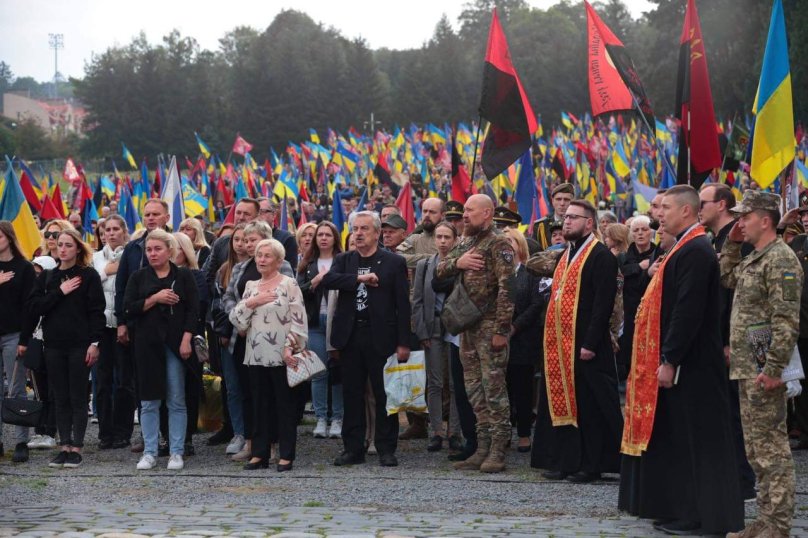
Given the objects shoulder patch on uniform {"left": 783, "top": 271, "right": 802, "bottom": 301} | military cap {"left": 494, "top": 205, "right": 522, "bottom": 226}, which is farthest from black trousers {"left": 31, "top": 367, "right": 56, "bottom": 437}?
shoulder patch on uniform {"left": 783, "top": 271, "right": 802, "bottom": 301}

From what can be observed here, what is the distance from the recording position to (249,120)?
290 ft

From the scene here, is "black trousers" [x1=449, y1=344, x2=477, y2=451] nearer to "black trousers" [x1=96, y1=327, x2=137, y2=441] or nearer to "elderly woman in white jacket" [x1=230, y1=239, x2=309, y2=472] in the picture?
"elderly woman in white jacket" [x1=230, y1=239, x2=309, y2=472]

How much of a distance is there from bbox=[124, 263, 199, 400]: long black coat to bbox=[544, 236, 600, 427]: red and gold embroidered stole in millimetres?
2937

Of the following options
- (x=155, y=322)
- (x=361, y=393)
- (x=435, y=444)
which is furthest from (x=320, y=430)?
(x=155, y=322)

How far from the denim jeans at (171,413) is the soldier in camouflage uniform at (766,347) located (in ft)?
15.9

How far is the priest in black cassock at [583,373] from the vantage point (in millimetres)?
8789

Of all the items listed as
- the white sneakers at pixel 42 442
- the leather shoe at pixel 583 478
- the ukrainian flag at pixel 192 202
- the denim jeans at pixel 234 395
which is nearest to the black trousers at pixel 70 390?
the white sneakers at pixel 42 442

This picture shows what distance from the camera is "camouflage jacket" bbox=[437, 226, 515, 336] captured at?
30.5 ft

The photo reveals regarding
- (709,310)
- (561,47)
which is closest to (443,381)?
(709,310)

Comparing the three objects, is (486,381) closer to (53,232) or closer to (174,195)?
(53,232)

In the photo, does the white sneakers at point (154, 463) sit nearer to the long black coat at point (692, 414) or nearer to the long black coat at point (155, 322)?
the long black coat at point (155, 322)

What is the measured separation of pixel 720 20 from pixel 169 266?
2337 inches

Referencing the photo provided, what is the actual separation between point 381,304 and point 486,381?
1115 millimetres

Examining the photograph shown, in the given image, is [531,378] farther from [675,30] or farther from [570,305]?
[675,30]
